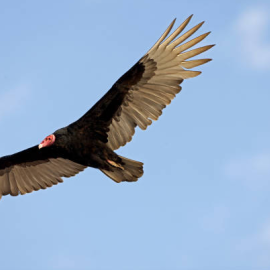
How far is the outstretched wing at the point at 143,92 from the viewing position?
738 centimetres

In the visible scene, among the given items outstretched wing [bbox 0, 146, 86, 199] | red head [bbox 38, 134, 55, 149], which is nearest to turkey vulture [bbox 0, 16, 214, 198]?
red head [bbox 38, 134, 55, 149]

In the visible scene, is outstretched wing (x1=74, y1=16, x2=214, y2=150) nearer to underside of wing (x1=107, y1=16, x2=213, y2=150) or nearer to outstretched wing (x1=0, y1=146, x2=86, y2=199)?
underside of wing (x1=107, y1=16, x2=213, y2=150)

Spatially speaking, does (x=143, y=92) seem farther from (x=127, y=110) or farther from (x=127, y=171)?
(x=127, y=171)

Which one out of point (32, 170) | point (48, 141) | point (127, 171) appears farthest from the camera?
point (32, 170)

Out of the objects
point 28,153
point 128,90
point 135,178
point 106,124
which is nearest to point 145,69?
point 128,90

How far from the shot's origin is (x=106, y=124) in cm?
759

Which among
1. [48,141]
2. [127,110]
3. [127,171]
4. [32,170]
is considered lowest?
[127,171]

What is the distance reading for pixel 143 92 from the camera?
7.57 metres

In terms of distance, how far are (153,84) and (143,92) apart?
0.16 meters

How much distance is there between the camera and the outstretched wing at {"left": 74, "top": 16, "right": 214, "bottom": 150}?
7375mm

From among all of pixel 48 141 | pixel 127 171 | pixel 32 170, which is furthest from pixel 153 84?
pixel 32 170

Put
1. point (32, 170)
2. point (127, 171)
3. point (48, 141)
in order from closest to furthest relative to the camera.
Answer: point (48, 141) < point (127, 171) < point (32, 170)

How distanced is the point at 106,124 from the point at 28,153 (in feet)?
4.83

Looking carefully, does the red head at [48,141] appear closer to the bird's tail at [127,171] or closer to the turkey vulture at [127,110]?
the turkey vulture at [127,110]
